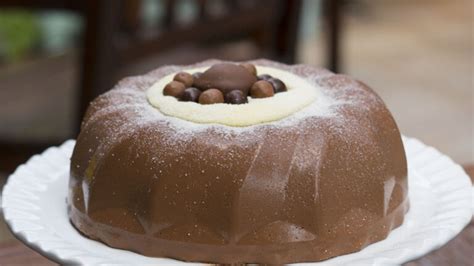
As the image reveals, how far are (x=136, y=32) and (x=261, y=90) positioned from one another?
1.42 meters

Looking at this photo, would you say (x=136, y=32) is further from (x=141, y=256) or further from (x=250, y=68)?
(x=141, y=256)

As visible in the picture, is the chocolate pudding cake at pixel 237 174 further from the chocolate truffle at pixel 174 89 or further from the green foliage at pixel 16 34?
the green foliage at pixel 16 34

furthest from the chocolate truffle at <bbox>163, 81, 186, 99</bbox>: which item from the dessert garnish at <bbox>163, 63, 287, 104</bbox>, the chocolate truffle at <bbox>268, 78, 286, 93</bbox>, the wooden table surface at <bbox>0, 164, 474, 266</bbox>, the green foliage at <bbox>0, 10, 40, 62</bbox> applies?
the green foliage at <bbox>0, 10, 40, 62</bbox>

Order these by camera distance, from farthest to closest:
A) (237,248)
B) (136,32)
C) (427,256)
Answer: (136,32) < (427,256) < (237,248)

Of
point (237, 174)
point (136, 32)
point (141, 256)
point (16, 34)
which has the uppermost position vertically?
point (237, 174)

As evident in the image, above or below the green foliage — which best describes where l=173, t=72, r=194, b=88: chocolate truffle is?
above

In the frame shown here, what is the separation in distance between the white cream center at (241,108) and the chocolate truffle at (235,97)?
1 centimetres

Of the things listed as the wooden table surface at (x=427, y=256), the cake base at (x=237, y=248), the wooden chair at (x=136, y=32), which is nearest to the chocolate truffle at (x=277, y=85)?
the cake base at (x=237, y=248)

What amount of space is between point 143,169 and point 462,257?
0.64 metres

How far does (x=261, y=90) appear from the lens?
117 centimetres

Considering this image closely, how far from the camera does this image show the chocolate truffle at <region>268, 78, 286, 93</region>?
1215 mm

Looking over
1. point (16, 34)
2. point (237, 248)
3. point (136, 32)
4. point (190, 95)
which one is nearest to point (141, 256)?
point (237, 248)

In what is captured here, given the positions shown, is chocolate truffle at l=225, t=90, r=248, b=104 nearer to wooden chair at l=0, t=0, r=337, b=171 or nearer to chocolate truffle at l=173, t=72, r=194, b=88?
chocolate truffle at l=173, t=72, r=194, b=88

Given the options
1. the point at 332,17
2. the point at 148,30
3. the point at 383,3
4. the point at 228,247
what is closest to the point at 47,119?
the point at 148,30
